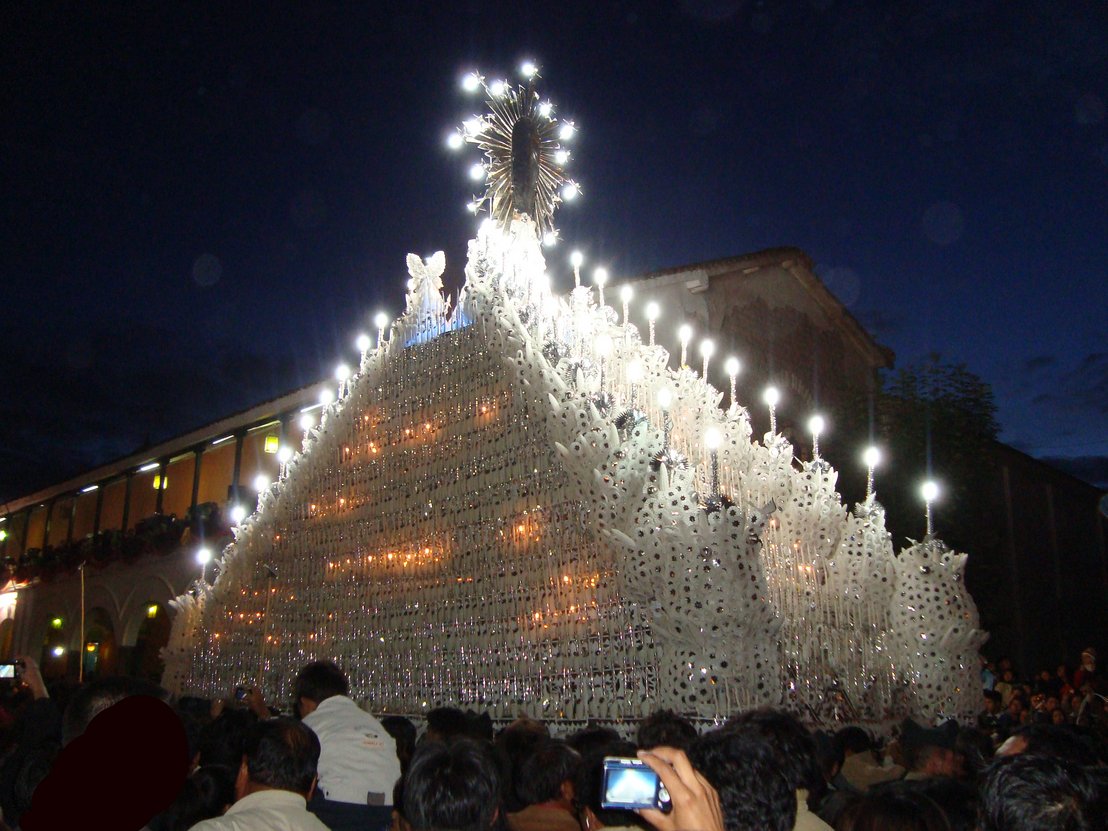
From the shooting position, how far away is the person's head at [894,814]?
298 cm

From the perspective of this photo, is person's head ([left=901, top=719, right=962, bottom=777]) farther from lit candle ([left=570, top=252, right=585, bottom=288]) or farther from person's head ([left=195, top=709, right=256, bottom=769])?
lit candle ([left=570, top=252, right=585, bottom=288])

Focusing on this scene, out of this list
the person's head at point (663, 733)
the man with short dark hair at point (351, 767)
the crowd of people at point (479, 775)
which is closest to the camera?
the crowd of people at point (479, 775)

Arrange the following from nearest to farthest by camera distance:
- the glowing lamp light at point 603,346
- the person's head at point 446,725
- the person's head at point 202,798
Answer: the person's head at point 202,798, the person's head at point 446,725, the glowing lamp light at point 603,346

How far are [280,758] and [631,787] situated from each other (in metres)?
1.90

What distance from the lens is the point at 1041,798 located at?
7.69ft

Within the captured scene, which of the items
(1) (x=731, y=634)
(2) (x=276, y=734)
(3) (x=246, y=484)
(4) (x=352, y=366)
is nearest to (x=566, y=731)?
(1) (x=731, y=634)

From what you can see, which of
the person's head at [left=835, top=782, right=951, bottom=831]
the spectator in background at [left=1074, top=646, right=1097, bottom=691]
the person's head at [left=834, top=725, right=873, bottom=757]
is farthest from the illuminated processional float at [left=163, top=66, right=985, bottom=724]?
the person's head at [left=835, top=782, right=951, bottom=831]

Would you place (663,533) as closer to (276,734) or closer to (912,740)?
(912,740)

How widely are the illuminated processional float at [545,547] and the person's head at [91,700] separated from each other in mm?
4985

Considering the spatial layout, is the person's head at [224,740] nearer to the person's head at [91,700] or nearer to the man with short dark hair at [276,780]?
the man with short dark hair at [276,780]

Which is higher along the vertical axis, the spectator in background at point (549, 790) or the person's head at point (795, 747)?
the person's head at point (795, 747)

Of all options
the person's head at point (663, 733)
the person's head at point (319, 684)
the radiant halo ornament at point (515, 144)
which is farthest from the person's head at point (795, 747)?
the radiant halo ornament at point (515, 144)

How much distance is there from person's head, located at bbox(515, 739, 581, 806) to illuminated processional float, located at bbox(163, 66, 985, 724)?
3587 mm

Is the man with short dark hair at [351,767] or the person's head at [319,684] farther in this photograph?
the person's head at [319,684]
